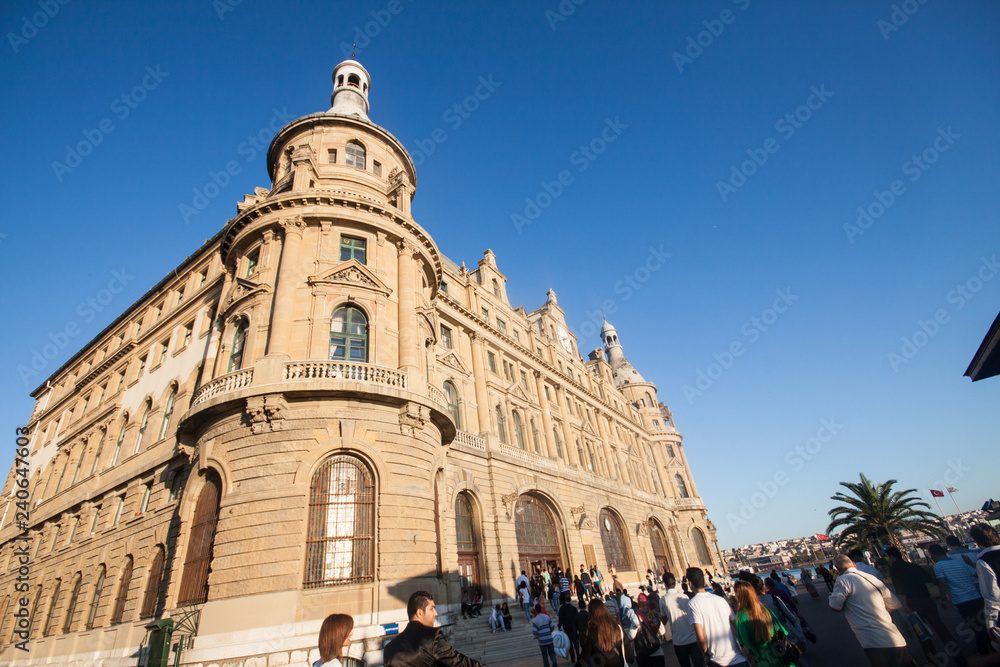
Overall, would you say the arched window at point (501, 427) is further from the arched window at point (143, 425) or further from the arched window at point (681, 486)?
the arched window at point (681, 486)

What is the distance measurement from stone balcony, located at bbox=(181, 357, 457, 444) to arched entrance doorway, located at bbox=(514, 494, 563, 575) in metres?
11.9

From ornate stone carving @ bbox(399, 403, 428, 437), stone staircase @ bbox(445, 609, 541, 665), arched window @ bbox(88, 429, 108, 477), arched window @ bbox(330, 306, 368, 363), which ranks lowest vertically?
stone staircase @ bbox(445, 609, 541, 665)

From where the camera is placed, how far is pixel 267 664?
1170 cm

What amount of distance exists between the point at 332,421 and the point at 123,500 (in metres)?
15.3

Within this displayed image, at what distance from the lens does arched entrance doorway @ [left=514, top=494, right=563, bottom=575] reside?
2430 centimetres

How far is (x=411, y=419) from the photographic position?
15.9m

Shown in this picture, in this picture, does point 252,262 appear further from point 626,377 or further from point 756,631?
point 626,377

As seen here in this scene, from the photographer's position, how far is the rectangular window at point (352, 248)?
1927cm

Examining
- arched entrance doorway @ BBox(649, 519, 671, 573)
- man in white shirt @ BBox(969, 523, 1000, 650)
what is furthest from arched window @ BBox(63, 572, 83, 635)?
arched entrance doorway @ BBox(649, 519, 671, 573)

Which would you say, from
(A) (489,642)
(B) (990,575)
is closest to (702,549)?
(A) (489,642)

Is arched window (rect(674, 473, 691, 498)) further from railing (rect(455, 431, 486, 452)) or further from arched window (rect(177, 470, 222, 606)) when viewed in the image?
arched window (rect(177, 470, 222, 606))

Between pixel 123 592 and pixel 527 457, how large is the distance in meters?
19.2

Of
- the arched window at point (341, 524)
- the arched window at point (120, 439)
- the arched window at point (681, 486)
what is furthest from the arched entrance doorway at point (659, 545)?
the arched window at point (120, 439)

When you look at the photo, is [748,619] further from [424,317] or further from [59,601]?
[59,601]
